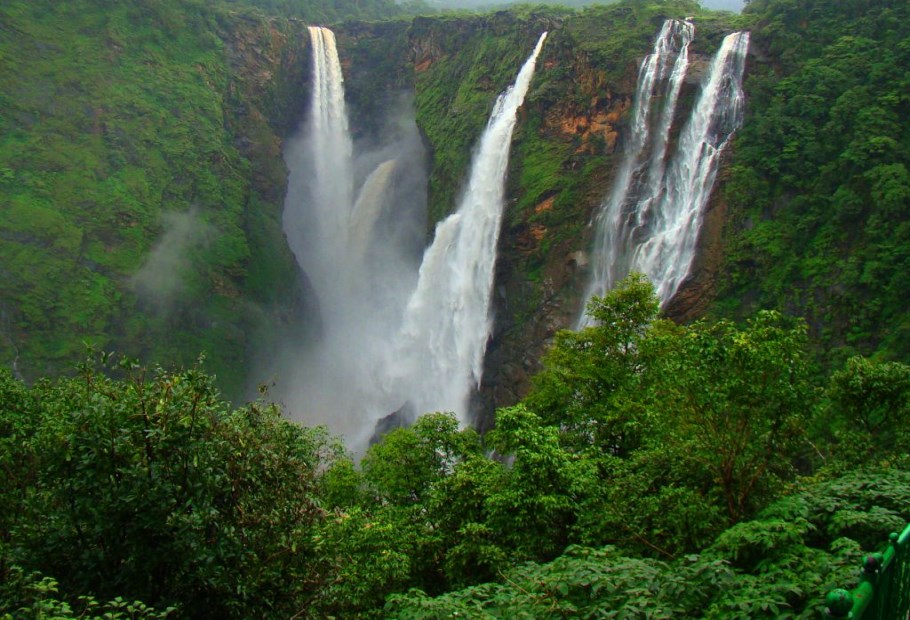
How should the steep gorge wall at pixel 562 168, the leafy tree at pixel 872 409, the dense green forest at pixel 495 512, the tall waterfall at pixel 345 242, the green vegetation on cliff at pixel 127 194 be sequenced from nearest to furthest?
1. the dense green forest at pixel 495 512
2. the leafy tree at pixel 872 409
3. the steep gorge wall at pixel 562 168
4. the green vegetation on cliff at pixel 127 194
5. the tall waterfall at pixel 345 242

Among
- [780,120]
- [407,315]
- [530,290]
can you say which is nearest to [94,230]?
[407,315]

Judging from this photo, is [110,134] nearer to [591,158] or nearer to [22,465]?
[591,158]

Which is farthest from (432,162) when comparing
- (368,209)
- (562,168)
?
(562,168)

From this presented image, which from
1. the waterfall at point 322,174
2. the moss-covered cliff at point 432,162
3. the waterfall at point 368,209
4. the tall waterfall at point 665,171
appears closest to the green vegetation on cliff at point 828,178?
the moss-covered cliff at point 432,162

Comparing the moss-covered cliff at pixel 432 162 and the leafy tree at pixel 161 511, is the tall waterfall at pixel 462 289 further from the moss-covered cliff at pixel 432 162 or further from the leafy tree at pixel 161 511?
the leafy tree at pixel 161 511

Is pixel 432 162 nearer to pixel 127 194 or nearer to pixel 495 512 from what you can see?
pixel 127 194
